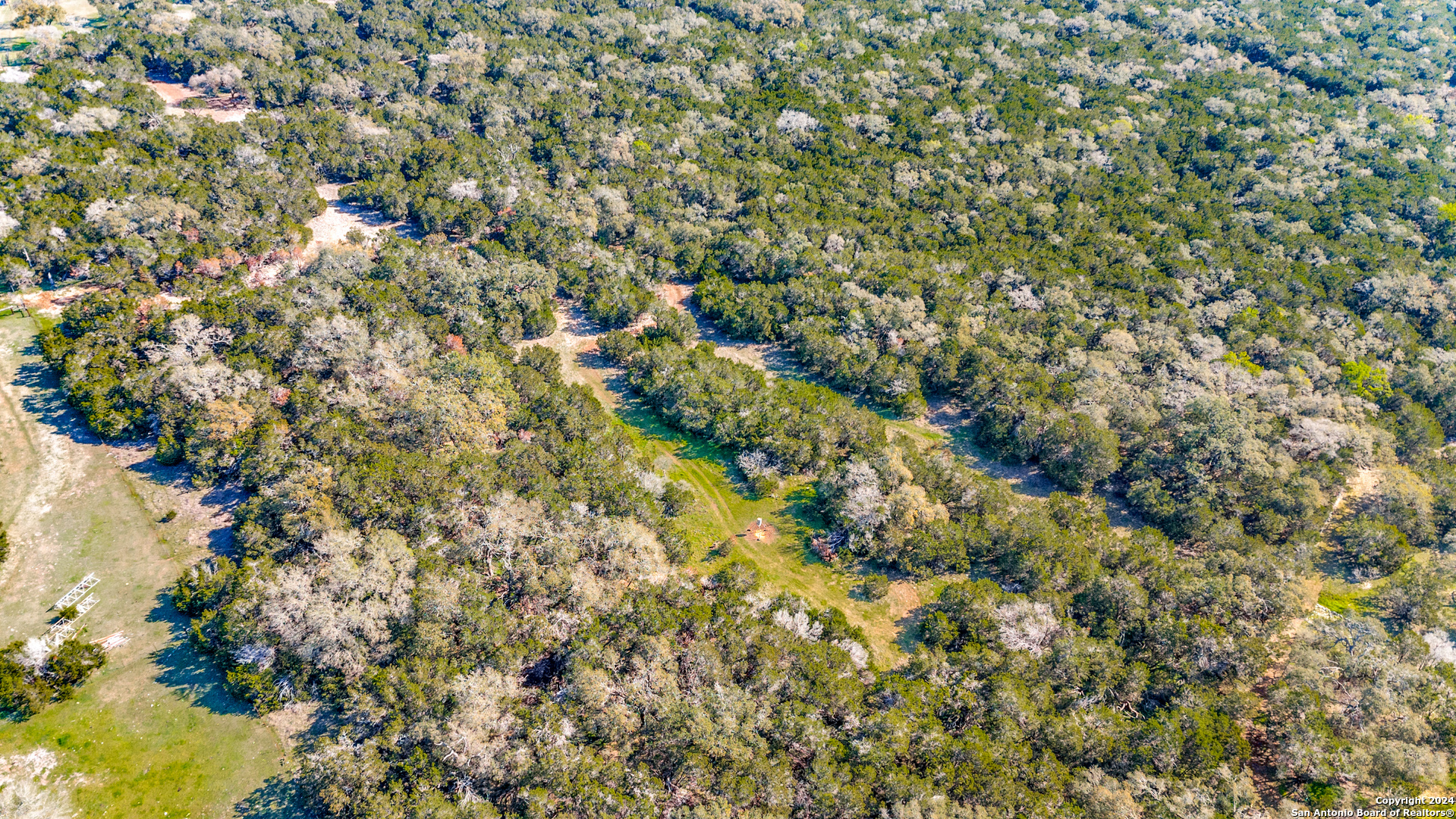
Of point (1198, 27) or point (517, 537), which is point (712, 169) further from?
point (1198, 27)

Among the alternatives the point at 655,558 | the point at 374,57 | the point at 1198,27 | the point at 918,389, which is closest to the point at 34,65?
the point at 374,57

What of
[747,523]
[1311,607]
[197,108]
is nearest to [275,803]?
[747,523]

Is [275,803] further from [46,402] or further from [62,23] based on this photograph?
[62,23]

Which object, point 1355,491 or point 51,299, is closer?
point 1355,491

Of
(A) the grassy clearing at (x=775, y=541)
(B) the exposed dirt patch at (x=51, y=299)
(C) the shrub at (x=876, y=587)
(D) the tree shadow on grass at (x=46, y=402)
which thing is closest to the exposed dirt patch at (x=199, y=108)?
(B) the exposed dirt patch at (x=51, y=299)

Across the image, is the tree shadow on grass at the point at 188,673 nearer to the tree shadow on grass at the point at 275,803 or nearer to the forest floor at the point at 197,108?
the tree shadow on grass at the point at 275,803

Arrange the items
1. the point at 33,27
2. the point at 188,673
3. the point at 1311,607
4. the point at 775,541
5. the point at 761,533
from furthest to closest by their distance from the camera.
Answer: the point at 33,27 → the point at 761,533 → the point at 775,541 → the point at 1311,607 → the point at 188,673

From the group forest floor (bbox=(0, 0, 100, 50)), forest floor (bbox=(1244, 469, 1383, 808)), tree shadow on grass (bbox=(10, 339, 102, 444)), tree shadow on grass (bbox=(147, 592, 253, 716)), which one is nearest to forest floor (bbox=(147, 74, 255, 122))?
forest floor (bbox=(0, 0, 100, 50))
